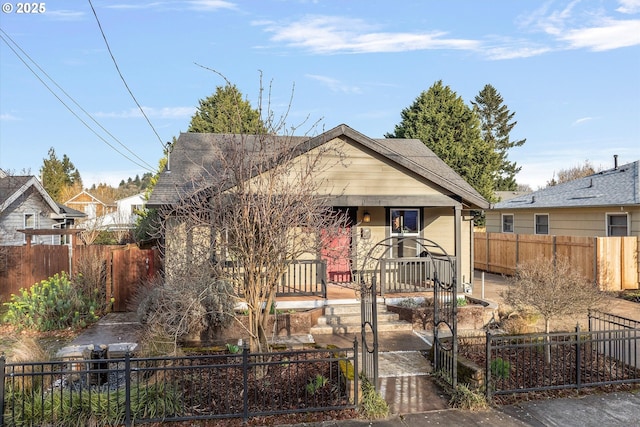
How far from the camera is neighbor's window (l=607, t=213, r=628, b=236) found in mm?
15164

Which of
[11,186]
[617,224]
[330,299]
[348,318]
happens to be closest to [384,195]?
[330,299]

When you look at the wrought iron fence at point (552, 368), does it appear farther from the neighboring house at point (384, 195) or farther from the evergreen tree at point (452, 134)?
the evergreen tree at point (452, 134)

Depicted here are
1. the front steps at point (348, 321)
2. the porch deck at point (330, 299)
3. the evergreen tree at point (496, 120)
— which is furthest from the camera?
the evergreen tree at point (496, 120)

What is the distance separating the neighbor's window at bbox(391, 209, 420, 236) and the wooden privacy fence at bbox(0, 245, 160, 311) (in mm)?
7212

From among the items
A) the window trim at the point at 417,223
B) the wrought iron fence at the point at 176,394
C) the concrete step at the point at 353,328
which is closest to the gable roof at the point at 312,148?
the window trim at the point at 417,223

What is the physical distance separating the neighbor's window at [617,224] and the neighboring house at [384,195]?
22.7 feet

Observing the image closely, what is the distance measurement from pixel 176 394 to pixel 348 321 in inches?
198

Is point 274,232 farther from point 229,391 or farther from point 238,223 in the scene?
point 229,391

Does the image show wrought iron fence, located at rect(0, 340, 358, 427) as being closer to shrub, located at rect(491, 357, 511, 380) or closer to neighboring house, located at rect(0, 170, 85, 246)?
shrub, located at rect(491, 357, 511, 380)

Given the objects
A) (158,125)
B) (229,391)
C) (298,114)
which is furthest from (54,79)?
(229,391)

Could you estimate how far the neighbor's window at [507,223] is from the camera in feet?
70.4

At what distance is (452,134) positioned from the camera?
2816 cm

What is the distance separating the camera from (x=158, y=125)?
15.2m

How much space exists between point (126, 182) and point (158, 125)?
126331 millimetres
